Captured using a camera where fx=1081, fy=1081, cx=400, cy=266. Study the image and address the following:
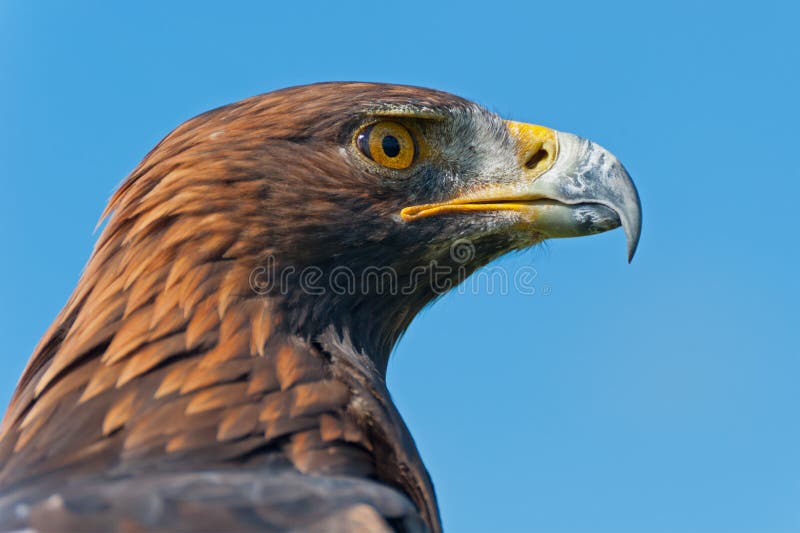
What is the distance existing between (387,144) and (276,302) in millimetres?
779

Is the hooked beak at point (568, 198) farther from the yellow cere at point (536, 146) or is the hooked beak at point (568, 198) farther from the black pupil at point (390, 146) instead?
the black pupil at point (390, 146)

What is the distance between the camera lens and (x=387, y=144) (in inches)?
160

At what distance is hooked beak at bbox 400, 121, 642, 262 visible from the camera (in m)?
4.12

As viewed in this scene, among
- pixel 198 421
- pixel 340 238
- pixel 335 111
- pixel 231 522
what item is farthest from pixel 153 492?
pixel 335 111

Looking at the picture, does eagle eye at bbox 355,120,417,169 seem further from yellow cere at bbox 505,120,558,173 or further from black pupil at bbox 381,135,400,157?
yellow cere at bbox 505,120,558,173

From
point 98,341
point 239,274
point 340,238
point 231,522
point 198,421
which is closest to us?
point 231,522

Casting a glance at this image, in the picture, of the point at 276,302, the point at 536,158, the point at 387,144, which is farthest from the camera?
the point at 536,158

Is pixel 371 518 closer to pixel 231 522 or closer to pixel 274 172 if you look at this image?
pixel 231 522

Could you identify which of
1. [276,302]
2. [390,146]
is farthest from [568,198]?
[276,302]

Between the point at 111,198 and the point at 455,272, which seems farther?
the point at 455,272

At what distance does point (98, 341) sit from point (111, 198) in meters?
0.82

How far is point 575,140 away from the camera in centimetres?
430

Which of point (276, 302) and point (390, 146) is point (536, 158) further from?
point (276, 302)

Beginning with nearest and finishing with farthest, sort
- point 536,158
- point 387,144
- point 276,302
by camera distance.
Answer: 1. point 276,302
2. point 387,144
3. point 536,158
